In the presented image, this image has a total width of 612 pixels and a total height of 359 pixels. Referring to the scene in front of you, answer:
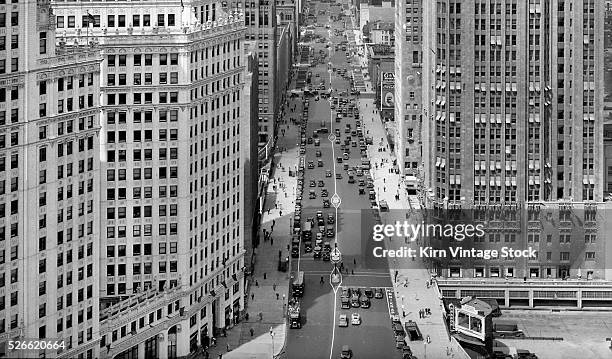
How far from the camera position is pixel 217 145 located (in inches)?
6865

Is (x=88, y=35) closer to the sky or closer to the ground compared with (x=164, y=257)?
closer to the sky

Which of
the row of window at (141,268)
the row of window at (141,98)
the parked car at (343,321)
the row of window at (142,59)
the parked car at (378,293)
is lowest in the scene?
the parked car at (343,321)

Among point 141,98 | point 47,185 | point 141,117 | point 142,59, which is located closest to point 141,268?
point 141,117

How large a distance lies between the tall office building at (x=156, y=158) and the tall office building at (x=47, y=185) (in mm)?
17072

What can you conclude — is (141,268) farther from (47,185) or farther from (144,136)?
(47,185)

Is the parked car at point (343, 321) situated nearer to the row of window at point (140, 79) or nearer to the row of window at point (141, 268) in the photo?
the row of window at point (141, 268)

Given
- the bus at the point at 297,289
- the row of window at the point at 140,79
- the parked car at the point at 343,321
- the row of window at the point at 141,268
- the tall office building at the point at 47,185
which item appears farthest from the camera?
the bus at the point at 297,289

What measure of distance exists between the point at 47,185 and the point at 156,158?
105 ft

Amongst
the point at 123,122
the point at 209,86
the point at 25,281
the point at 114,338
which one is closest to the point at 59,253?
the point at 25,281

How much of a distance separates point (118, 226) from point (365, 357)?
3597 centimetres


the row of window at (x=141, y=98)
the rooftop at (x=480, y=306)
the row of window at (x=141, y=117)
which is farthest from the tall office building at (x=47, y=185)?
the rooftop at (x=480, y=306)

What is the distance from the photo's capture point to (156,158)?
164 m

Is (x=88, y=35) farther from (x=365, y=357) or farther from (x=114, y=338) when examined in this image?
(x=365, y=357)

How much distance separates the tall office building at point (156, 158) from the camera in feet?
529
